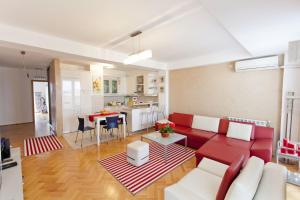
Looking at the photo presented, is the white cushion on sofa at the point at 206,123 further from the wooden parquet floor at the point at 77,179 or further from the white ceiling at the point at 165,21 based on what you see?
the white ceiling at the point at 165,21

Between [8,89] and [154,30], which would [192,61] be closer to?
[154,30]

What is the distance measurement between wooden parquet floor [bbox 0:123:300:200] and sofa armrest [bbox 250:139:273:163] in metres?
0.66

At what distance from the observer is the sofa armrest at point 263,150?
8.45ft

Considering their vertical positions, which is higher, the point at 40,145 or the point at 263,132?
the point at 263,132

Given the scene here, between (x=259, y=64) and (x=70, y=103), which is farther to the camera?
(x=70, y=103)

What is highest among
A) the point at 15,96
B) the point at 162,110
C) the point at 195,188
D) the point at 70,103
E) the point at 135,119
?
the point at 15,96

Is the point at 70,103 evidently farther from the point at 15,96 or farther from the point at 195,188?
the point at 195,188

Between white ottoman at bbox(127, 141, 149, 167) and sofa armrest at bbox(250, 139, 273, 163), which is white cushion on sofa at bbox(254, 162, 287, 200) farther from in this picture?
white ottoman at bbox(127, 141, 149, 167)

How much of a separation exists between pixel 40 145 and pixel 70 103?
1.63 metres

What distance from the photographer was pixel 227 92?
402cm

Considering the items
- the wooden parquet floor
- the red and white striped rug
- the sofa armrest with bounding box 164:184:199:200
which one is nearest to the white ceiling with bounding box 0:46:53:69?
the red and white striped rug

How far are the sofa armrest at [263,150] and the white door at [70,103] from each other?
5.21 meters

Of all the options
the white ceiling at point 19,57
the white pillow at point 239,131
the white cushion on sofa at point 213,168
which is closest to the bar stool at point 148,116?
the white pillow at point 239,131

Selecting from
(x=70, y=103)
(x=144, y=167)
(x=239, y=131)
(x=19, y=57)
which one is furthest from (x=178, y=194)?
(x=19, y=57)
